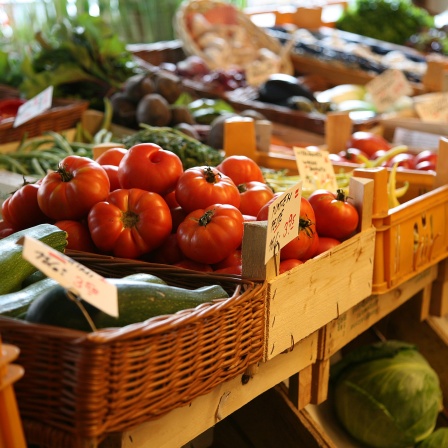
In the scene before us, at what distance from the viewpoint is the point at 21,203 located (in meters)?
1.67

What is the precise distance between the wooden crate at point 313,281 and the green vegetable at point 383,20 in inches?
181

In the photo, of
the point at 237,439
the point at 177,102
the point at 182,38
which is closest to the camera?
the point at 237,439

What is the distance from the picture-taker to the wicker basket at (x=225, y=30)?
15.0ft

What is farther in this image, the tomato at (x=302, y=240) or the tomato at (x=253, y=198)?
the tomato at (x=253, y=198)

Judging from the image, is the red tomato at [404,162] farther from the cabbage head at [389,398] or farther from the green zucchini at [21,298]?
the green zucchini at [21,298]

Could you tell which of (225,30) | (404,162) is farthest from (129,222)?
(225,30)

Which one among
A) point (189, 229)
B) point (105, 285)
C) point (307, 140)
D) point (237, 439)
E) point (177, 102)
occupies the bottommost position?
point (237, 439)

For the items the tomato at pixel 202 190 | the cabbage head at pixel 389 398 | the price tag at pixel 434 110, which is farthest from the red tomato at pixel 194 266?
the price tag at pixel 434 110

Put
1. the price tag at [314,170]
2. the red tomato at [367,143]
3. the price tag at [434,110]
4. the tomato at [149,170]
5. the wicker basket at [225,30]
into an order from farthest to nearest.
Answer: the wicker basket at [225,30] < the price tag at [434,110] < the red tomato at [367,143] < the price tag at [314,170] < the tomato at [149,170]

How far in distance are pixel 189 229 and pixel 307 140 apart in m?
1.96

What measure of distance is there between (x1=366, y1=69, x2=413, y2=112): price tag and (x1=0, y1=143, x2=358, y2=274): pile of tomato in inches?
86.2

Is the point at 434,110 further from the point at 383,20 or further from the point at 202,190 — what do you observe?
the point at 383,20

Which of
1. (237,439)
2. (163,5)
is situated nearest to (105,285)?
(237,439)

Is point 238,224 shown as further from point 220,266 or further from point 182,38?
point 182,38
